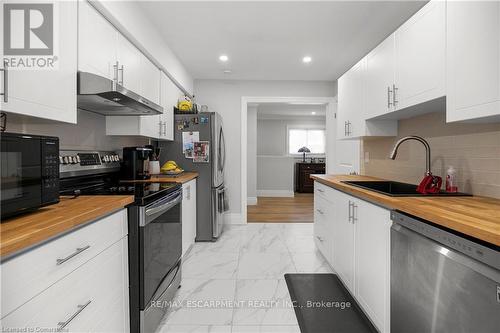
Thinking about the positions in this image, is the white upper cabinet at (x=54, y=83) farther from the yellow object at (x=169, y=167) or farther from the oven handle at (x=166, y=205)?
the yellow object at (x=169, y=167)

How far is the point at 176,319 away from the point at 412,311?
1464 mm

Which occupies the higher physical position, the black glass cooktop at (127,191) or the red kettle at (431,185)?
the red kettle at (431,185)

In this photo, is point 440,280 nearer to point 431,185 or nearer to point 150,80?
point 431,185

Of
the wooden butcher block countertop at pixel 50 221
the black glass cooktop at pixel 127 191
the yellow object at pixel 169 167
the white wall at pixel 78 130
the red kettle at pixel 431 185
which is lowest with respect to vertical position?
the wooden butcher block countertop at pixel 50 221

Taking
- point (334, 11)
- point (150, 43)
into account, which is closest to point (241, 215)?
point (150, 43)

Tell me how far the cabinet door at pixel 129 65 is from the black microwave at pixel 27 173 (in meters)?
1.10

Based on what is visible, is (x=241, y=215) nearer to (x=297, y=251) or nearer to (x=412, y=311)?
(x=297, y=251)

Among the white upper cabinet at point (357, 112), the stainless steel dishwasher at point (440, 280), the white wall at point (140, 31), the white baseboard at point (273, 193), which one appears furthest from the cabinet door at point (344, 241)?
the white baseboard at point (273, 193)

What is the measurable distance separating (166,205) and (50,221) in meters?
0.89

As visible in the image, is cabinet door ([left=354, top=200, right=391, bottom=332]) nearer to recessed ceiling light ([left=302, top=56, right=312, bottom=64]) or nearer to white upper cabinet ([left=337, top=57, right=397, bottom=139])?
white upper cabinet ([left=337, top=57, right=397, bottom=139])

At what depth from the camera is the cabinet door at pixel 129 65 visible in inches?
79.7

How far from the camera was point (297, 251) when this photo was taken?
10.2 ft

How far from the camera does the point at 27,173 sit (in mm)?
1008

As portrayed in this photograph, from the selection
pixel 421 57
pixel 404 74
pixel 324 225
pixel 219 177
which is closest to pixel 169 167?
pixel 219 177
